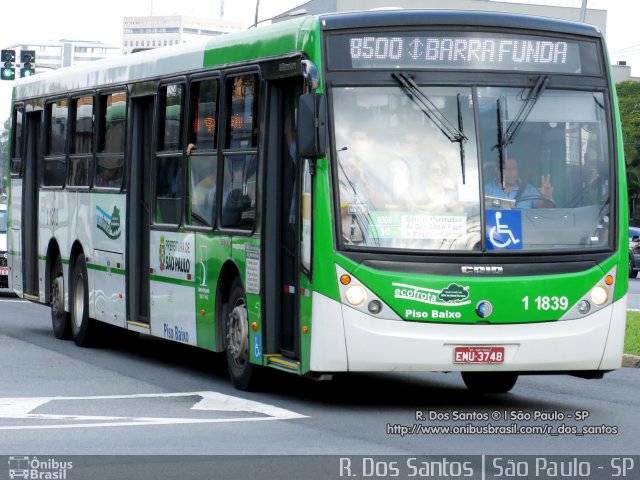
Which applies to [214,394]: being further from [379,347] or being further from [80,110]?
[80,110]

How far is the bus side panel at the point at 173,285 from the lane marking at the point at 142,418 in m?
1.72

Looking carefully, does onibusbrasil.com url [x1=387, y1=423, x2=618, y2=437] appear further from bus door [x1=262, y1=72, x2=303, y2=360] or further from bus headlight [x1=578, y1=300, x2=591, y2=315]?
bus door [x1=262, y1=72, x2=303, y2=360]

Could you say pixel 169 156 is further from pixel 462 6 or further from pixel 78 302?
pixel 462 6

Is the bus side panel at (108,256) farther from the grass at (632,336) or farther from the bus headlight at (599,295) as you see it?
the bus headlight at (599,295)

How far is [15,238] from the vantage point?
2214 centimetres

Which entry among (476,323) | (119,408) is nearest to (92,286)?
(119,408)

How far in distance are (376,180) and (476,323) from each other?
1334 mm

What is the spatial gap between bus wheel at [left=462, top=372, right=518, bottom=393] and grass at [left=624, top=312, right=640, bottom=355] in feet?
14.3

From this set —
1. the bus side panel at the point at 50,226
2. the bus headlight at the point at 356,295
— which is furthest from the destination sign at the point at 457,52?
the bus side panel at the point at 50,226

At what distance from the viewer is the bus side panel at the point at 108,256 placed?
57.3 feet

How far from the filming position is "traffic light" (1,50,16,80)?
1553 inches

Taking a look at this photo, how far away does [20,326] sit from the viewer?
73.8 ft

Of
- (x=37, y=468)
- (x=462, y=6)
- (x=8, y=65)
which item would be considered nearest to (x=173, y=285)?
(x=37, y=468)

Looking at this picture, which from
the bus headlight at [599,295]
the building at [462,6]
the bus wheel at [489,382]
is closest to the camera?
the bus headlight at [599,295]
